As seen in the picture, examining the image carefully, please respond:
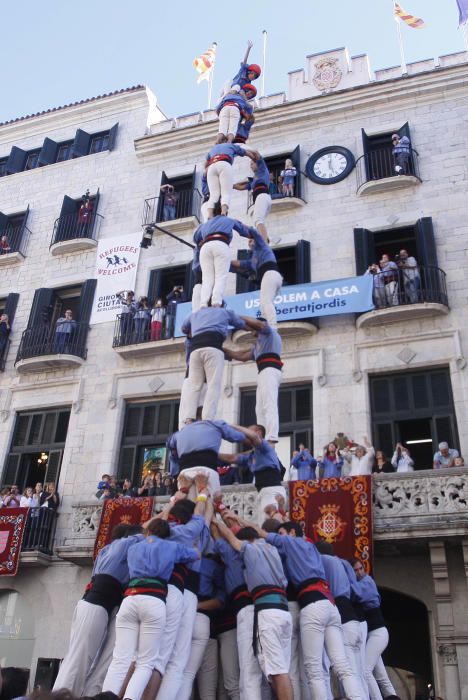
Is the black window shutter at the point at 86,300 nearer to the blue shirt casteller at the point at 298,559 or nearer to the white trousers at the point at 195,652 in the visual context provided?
the blue shirt casteller at the point at 298,559

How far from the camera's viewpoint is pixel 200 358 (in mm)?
9086

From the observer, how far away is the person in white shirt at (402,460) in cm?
1423

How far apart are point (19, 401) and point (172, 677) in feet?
47.8

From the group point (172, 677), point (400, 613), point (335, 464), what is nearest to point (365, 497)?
point (335, 464)

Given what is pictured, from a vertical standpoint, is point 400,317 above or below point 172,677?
above

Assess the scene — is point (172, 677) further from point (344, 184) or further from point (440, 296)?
point (344, 184)

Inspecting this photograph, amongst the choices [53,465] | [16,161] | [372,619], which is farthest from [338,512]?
[16,161]

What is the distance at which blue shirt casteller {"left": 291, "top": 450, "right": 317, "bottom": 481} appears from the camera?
14.3 meters

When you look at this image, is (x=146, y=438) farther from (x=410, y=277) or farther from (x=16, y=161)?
(x=16, y=161)

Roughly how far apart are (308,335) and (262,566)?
10.9 meters

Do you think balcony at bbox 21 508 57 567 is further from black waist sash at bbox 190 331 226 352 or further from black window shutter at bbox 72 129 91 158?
black window shutter at bbox 72 129 91 158

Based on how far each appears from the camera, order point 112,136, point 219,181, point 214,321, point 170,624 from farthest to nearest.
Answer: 1. point 112,136
2. point 219,181
3. point 214,321
4. point 170,624

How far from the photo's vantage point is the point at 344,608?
7.97 m

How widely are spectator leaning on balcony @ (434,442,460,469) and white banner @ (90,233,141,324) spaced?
10316mm
